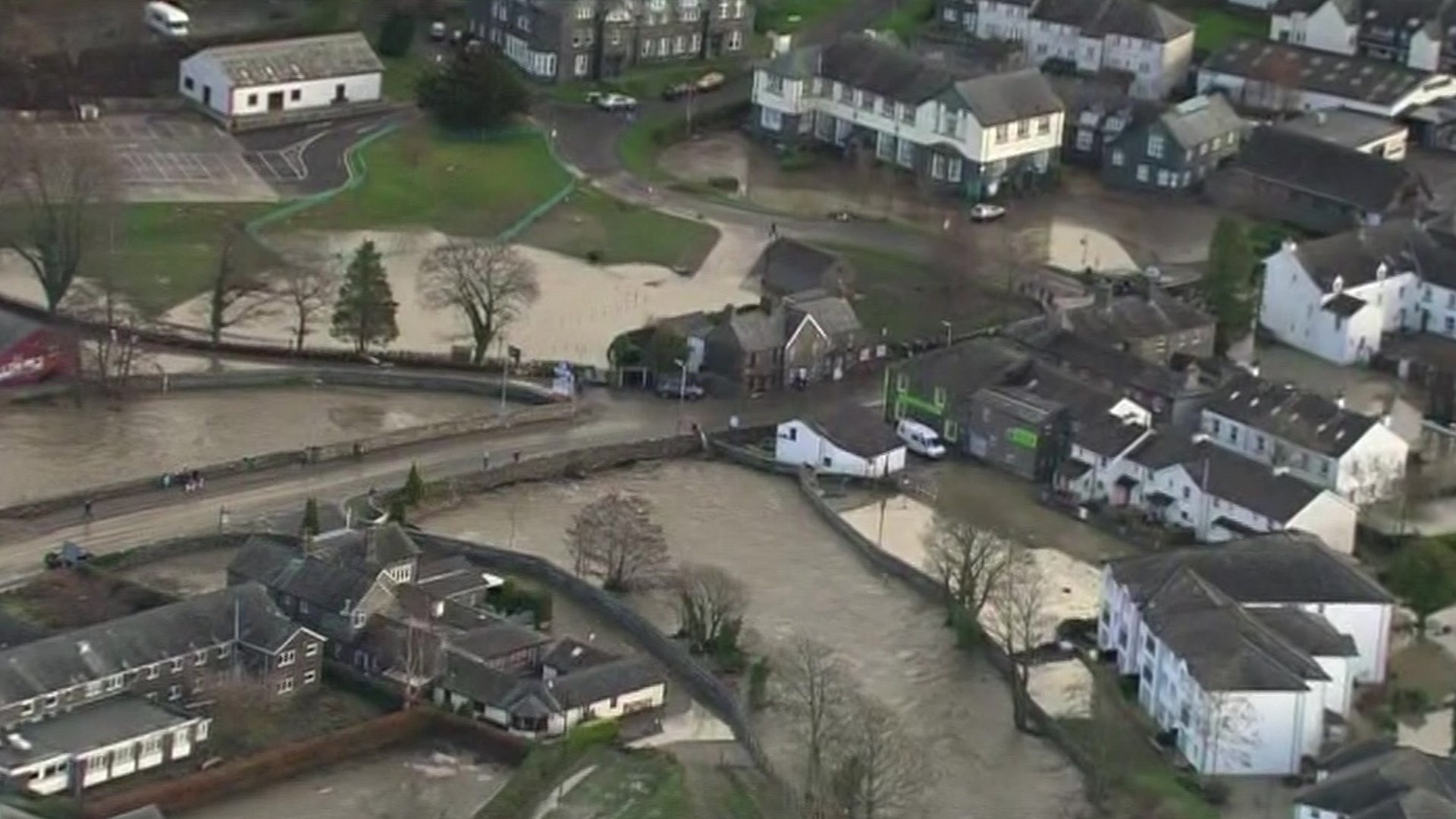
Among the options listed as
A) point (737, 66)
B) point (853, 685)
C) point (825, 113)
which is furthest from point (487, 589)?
point (737, 66)

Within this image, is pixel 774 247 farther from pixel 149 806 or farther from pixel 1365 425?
pixel 149 806

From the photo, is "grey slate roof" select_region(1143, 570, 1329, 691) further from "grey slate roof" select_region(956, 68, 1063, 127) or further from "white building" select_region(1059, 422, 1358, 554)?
"grey slate roof" select_region(956, 68, 1063, 127)

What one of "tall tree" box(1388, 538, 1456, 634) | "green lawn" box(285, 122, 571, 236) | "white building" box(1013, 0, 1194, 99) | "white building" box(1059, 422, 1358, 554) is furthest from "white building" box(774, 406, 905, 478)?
"white building" box(1013, 0, 1194, 99)

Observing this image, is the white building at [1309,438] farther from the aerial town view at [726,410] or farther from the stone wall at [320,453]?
the stone wall at [320,453]

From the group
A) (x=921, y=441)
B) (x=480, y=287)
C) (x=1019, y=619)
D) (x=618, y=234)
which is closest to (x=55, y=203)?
(x=480, y=287)

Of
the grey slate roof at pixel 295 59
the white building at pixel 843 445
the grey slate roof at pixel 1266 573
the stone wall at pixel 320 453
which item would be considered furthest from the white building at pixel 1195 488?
the grey slate roof at pixel 295 59
